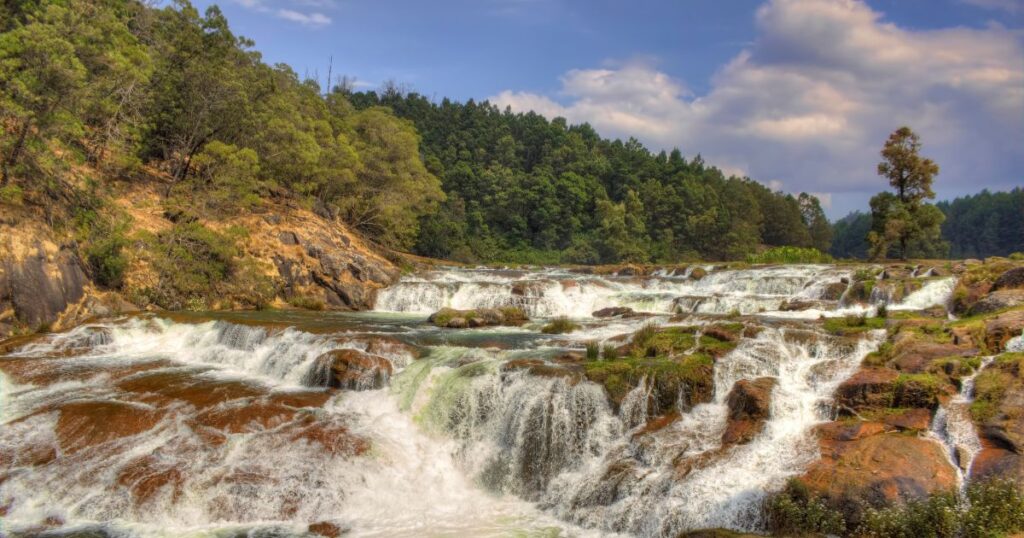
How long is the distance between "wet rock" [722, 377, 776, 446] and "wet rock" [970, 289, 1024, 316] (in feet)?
21.7

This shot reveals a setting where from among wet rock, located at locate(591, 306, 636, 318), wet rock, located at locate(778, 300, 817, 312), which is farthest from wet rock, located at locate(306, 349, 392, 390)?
wet rock, located at locate(778, 300, 817, 312)

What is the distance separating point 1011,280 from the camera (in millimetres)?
13609

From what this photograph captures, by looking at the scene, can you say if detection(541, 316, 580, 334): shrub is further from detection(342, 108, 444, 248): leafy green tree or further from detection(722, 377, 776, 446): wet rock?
detection(342, 108, 444, 248): leafy green tree

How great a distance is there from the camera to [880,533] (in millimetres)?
6625

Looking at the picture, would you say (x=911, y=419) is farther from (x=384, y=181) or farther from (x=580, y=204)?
(x=580, y=204)

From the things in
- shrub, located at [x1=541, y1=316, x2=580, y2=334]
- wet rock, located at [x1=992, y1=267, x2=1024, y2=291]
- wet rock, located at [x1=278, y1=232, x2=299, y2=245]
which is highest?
wet rock, located at [x1=278, y1=232, x2=299, y2=245]

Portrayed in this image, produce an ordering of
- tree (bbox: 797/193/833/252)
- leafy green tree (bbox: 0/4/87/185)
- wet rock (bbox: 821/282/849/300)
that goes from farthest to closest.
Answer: tree (bbox: 797/193/833/252) < wet rock (bbox: 821/282/849/300) < leafy green tree (bbox: 0/4/87/185)

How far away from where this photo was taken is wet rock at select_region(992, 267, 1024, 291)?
13.3 metres

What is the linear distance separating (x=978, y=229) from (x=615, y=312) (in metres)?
103

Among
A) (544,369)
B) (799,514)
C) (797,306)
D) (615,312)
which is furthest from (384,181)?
(799,514)

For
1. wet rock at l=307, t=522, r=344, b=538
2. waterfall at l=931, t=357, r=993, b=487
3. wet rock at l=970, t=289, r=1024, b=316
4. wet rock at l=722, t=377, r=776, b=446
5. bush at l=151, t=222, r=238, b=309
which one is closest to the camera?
waterfall at l=931, t=357, r=993, b=487

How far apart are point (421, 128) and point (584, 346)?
7389 cm

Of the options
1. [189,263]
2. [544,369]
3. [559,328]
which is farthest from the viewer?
[189,263]

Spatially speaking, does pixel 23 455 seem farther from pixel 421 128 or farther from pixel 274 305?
pixel 421 128
